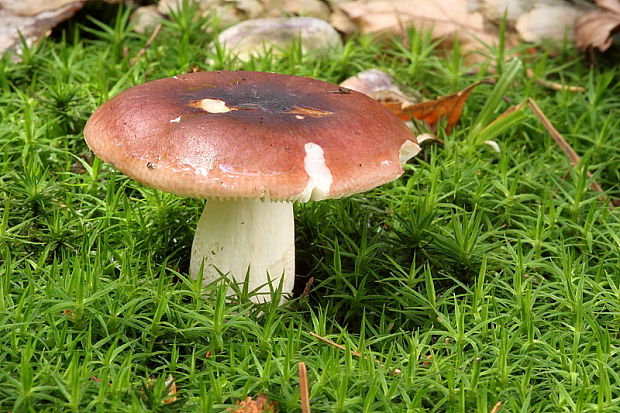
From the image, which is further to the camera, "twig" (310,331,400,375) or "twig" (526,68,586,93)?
"twig" (526,68,586,93)

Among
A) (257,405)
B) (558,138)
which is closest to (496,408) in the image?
(257,405)

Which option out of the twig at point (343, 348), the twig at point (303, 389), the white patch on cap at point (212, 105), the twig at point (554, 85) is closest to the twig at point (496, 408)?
the twig at point (343, 348)

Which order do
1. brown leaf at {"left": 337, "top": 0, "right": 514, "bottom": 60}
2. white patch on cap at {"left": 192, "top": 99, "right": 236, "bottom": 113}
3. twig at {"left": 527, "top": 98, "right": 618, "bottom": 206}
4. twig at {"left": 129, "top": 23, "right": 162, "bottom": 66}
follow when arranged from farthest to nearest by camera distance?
brown leaf at {"left": 337, "top": 0, "right": 514, "bottom": 60} → twig at {"left": 129, "top": 23, "right": 162, "bottom": 66} → twig at {"left": 527, "top": 98, "right": 618, "bottom": 206} → white patch on cap at {"left": 192, "top": 99, "right": 236, "bottom": 113}

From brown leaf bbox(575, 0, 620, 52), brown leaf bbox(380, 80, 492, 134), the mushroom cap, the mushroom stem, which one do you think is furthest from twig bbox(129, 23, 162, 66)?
brown leaf bbox(575, 0, 620, 52)

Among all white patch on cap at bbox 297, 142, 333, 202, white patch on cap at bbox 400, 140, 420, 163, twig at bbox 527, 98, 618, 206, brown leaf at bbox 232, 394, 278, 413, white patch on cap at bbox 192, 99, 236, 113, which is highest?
white patch on cap at bbox 192, 99, 236, 113

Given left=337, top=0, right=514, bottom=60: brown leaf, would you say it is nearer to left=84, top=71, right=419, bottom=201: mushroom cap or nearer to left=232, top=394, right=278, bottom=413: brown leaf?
left=84, top=71, right=419, bottom=201: mushroom cap

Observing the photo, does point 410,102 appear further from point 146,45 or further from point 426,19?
point 146,45
